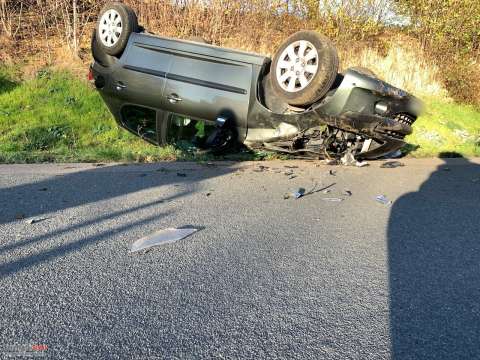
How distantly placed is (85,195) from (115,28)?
3.09 metres

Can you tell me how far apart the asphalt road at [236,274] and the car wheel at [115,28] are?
2391 millimetres

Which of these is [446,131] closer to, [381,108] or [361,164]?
[361,164]

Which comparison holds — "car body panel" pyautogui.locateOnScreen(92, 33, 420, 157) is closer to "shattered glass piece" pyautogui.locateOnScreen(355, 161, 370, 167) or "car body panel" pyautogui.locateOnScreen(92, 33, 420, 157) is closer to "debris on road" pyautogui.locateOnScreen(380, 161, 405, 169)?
"shattered glass piece" pyautogui.locateOnScreen(355, 161, 370, 167)

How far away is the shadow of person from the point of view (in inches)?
72.6

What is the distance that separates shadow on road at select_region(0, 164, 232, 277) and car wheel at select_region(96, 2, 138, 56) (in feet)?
6.14

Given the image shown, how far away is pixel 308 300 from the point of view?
2.17m

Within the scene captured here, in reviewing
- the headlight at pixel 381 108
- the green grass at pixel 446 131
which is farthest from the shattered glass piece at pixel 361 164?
the green grass at pixel 446 131

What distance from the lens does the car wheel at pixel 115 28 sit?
5777 millimetres

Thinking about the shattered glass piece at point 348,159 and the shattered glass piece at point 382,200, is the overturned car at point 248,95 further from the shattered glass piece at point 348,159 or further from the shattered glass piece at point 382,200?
the shattered glass piece at point 382,200

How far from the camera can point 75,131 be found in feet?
25.1

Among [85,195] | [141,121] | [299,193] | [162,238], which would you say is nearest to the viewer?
[162,238]

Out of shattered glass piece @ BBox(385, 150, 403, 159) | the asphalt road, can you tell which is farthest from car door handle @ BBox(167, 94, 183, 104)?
shattered glass piece @ BBox(385, 150, 403, 159)

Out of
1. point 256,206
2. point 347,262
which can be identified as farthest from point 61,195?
point 347,262

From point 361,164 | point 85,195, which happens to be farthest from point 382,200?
point 85,195
